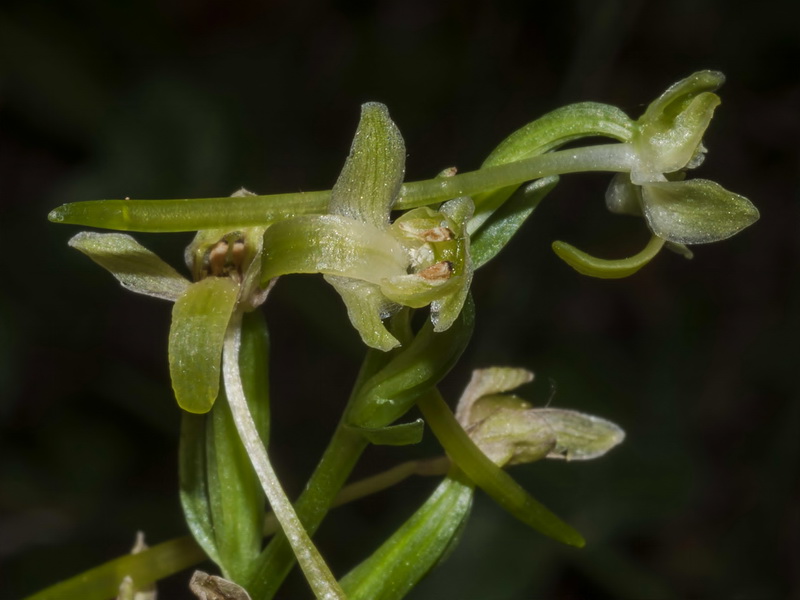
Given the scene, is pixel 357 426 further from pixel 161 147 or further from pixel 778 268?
pixel 778 268

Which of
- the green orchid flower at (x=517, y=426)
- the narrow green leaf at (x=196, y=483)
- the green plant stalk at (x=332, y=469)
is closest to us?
the green plant stalk at (x=332, y=469)

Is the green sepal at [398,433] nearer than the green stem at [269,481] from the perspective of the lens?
Yes

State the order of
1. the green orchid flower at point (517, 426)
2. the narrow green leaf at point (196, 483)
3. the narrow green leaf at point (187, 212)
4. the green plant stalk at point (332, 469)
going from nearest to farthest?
1. the narrow green leaf at point (187, 212)
2. the green plant stalk at point (332, 469)
3. the narrow green leaf at point (196, 483)
4. the green orchid flower at point (517, 426)

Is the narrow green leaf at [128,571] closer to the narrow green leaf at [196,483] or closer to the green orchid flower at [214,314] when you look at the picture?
the narrow green leaf at [196,483]

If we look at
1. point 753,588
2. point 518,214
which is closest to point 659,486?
point 753,588

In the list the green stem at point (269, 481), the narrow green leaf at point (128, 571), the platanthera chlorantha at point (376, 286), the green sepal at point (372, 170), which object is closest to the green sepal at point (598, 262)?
the platanthera chlorantha at point (376, 286)

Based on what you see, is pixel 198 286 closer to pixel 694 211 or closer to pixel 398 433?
pixel 398 433
